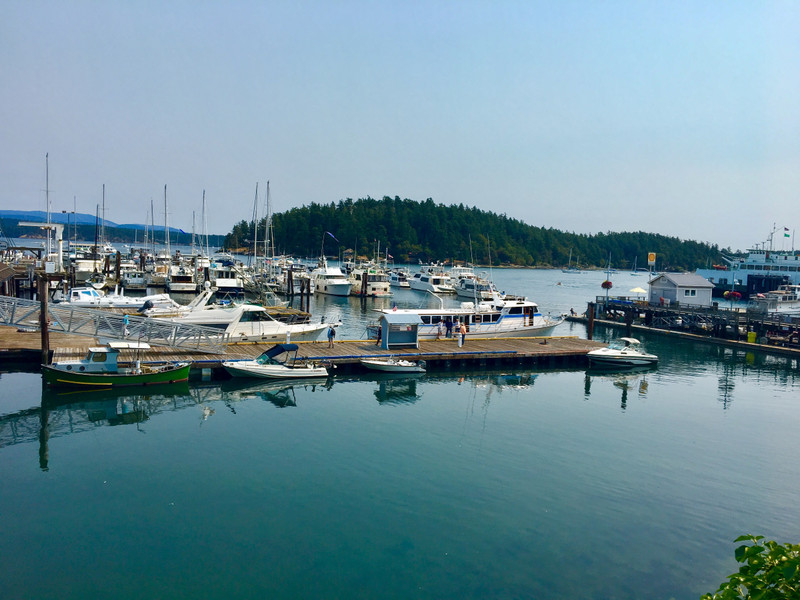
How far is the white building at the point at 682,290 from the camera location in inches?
2498

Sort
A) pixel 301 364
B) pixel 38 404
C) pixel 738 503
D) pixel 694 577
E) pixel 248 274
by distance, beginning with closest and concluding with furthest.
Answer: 1. pixel 694 577
2. pixel 738 503
3. pixel 38 404
4. pixel 301 364
5. pixel 248 274

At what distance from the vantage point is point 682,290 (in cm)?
6350

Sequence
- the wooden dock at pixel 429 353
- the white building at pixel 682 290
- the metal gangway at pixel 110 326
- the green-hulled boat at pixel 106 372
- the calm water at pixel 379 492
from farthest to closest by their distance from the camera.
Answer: the white building at pixel 682 290, the wooden dock at pixel 429 353, the metal gangway at pixel 110 326, the green-hulled boat at pixel 106 372, the calm water at pixel 379 492

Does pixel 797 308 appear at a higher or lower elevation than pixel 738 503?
higher

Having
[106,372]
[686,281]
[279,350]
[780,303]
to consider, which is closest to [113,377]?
[106,372]

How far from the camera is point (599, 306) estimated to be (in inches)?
2714

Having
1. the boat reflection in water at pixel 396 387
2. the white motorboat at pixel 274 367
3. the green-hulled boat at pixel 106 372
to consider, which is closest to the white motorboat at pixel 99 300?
the white motorboat at pixel 274 367

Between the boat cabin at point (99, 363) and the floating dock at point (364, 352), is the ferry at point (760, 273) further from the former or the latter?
the boat cabin at point (99, 363)

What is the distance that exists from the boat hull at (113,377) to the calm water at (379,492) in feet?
2.51

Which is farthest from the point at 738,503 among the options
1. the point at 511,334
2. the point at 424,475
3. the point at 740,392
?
→ the point at 511,334

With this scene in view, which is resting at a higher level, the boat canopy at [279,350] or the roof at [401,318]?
the roof at [401,318]

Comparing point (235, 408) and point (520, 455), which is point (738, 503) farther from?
point (235, 408)

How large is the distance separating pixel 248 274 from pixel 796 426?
76.3 meters

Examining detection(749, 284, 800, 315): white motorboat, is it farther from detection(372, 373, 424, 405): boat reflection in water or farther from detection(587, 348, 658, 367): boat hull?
detection(372, 373, 424, 405): boat reflection in water
